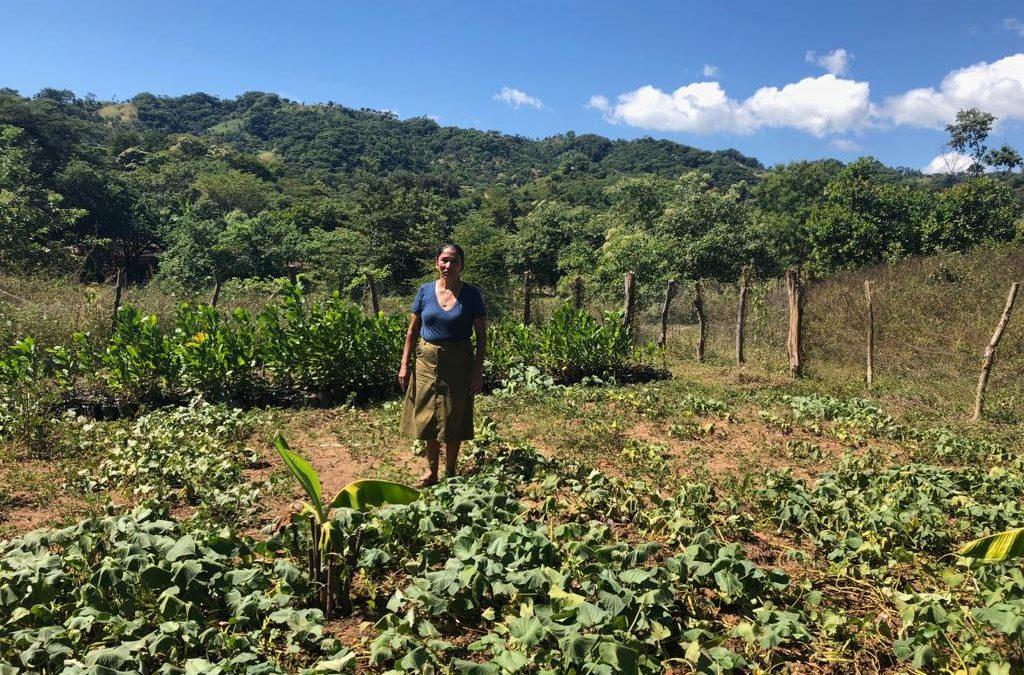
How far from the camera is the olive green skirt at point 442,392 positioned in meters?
3.89

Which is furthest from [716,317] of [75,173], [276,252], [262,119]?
[262,119]

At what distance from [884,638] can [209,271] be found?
25499 millimetres

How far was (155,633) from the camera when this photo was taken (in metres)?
A: 2.09

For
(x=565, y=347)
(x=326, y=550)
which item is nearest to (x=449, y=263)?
(x=326, y=550)

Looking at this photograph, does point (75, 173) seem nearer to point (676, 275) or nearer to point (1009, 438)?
point (676, 275)

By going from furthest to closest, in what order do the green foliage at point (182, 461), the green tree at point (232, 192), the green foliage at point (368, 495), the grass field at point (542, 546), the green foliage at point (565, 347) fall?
the green tree at point (232, 192) < the green foliage at point (565, 347) < the green foliage at point (182, 461) < the green foliage at point (368, 495) < the grass field at point (542, 546)

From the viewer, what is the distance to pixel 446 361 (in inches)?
153

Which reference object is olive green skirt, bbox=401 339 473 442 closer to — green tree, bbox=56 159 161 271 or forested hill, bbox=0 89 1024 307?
forested hill, bbox=0 89 1024 307

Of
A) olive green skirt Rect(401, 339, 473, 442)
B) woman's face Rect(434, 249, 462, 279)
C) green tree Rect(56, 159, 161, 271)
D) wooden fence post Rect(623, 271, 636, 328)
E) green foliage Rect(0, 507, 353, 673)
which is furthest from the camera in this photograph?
green tree Rect(56, 159, 161, 271)

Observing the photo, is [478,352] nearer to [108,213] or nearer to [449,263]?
[449,263]

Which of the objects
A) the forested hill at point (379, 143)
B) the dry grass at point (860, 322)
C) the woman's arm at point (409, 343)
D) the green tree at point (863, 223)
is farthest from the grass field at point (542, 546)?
the forested hill at point (379, 143)

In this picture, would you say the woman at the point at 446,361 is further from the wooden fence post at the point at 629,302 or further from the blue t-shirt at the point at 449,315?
the wooden fence post at the point at 629,302

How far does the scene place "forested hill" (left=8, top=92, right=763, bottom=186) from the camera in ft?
270

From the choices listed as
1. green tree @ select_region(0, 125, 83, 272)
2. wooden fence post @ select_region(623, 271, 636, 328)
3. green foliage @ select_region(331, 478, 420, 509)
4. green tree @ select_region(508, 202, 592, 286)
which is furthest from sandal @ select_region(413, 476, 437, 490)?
green tree @ select_region(508, 202, 592, 286)
